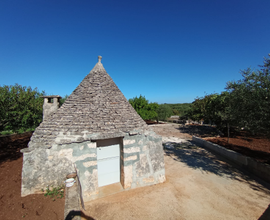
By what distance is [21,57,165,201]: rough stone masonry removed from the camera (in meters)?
4.12

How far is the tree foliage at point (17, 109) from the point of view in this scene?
7.28 m

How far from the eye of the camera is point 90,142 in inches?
178

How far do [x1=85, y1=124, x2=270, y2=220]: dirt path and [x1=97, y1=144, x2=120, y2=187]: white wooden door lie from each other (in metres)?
0.69

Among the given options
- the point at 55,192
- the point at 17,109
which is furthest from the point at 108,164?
the point at 17,109

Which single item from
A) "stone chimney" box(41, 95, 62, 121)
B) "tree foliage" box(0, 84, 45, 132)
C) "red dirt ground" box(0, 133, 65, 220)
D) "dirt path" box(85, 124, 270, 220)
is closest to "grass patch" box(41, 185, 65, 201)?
"red dirt ground" box(0, 133, 65, 220)

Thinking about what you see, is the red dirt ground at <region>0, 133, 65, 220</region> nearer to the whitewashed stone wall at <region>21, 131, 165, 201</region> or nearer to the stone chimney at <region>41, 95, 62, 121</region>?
the whitewashed stone wall at <region>21, 131, 165, 201</region>

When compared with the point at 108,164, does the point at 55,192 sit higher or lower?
lower

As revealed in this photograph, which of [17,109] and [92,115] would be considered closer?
[92,115]

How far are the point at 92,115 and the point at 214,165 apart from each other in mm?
7609

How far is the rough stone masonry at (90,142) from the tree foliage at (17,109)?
4.36 meters

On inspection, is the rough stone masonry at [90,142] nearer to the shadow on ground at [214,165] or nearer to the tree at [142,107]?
the shadow on ground at [214,165]

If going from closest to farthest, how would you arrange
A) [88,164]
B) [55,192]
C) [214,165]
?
[55,192] < [88,164] < [214,165]

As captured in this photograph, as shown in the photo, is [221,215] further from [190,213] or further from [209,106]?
[209,106]

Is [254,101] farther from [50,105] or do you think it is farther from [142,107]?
[142,107]
